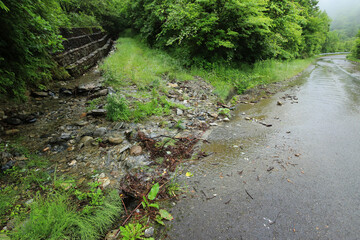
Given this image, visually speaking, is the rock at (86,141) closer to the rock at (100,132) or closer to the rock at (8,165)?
the rock at (100,132)

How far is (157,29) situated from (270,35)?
342 inches

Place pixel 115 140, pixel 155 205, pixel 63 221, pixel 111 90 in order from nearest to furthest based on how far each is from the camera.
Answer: pixel 63 221, pixel 155 205, pixel 115 140, pixel 111 90

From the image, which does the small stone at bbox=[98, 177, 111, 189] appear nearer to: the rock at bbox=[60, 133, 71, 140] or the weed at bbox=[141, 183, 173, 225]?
the weed at bbox=[141, 183, 173, 225]

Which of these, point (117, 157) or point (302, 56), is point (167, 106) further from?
point (302, 56)

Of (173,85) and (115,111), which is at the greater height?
(173,85)

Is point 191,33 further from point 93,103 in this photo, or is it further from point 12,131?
point 12,131

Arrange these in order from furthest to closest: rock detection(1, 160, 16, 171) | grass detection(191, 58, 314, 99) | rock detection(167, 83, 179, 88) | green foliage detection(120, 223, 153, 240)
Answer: grass detection(191, 58, 314, 99)
rock detection(167, 83, 179, 88)
rock detection(1, 160, 16, 171)
green foliage detection(120, 223, 153, 240)

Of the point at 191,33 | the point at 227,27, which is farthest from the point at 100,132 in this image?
the point at 227,27

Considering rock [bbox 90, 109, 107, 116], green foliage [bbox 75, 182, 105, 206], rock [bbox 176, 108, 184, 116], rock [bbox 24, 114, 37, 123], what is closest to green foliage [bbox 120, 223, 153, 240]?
green foliage [bbox 75, 182, 105, 206]

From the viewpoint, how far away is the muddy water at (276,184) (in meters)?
1.93

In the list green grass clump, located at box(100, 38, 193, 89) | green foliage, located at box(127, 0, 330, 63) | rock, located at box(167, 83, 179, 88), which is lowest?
rock, located at box(167, 83, 179, 88)

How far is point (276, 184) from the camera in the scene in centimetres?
252

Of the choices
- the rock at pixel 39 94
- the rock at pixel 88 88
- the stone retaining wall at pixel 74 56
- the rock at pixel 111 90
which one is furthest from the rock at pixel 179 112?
the stone retaining wall at pixel 74 56

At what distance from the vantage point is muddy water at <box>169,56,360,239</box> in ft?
6.34
